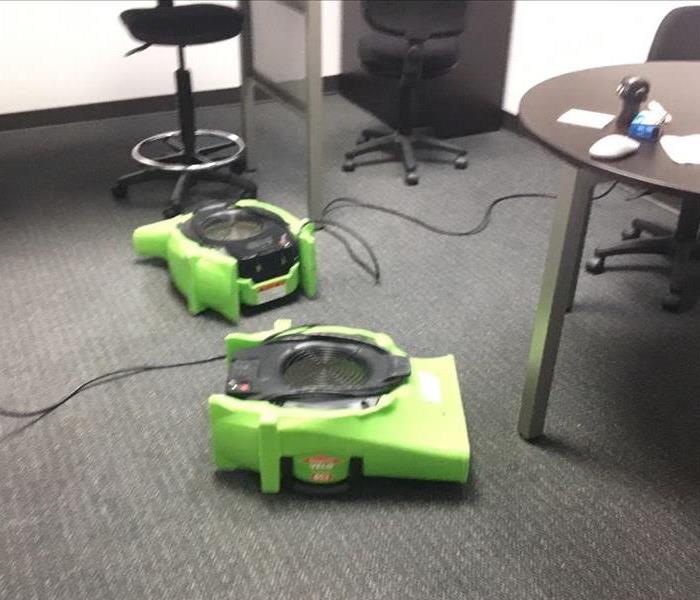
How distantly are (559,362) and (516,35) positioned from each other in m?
1.96

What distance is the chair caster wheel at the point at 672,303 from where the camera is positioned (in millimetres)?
2225

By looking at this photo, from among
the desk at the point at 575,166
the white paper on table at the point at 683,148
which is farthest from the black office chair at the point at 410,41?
the white paper on table at the point at 683,148

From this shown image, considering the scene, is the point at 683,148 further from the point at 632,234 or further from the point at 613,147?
the point at 632,234

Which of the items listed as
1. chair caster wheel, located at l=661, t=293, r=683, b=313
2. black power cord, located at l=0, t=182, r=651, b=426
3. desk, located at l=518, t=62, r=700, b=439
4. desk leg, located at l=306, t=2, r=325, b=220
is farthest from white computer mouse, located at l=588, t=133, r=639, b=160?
desk leg, located at l=306, t=2, r=325, b=220

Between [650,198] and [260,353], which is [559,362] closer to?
[260,353]

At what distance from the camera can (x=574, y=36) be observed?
3146 mm

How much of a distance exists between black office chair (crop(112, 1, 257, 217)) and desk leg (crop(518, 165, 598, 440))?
4.91ft

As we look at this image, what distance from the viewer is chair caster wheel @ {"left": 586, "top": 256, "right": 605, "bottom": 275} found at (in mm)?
2422

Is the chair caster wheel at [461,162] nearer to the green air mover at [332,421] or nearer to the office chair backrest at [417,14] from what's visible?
the office chair backrest at [417,14]

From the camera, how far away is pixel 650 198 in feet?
9.70

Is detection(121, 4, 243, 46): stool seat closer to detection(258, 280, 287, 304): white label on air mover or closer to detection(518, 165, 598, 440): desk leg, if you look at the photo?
detection(258, 280, 287, 304): white label on air mover

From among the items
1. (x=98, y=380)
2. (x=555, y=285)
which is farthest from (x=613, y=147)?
(x=98, y=380)

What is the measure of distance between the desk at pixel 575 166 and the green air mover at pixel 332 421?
0.71 ft

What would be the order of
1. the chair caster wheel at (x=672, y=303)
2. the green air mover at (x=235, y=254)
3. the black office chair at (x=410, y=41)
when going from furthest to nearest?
1. the black office chair at (x=410, y=41)
2. the chair caster wheel at (x=672, y=303)
3. the green air mover at (x=235, y=254)
